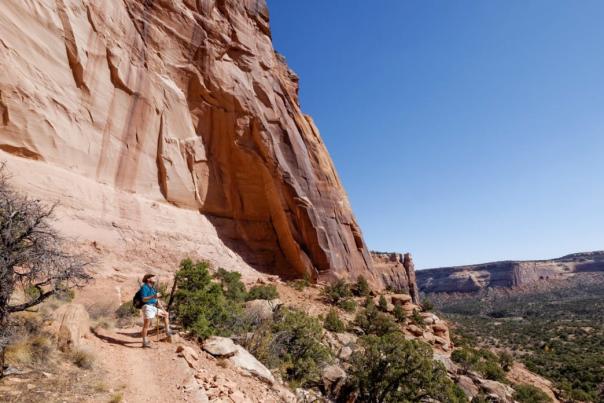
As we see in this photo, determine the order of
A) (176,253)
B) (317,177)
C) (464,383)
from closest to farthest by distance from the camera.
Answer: (464,383) < (176,253) < (317,177)

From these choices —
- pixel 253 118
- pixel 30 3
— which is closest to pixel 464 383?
pixel 253 118

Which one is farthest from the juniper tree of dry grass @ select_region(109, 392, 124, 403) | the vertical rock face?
the vertical rock face

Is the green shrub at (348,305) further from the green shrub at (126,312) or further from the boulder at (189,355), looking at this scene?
the boulder at (189,355)

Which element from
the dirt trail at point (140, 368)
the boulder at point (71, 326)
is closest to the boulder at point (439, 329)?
the dirt trail at point (140, 368)

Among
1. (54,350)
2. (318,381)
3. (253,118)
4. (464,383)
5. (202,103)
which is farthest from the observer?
(253,118)

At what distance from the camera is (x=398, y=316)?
2142 cm

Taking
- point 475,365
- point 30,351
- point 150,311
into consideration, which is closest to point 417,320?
point 475,365

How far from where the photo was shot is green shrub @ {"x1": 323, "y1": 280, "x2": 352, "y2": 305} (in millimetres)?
21484

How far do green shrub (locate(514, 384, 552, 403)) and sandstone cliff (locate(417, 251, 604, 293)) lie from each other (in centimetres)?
12794

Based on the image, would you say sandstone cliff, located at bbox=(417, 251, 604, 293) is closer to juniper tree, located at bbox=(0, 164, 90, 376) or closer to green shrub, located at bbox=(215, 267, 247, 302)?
green shrub, located at bbox=(215, 267, 247, 302)

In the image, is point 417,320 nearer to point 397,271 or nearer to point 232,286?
point 232,286

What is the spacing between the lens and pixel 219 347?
311 inches

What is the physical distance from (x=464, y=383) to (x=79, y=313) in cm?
1681

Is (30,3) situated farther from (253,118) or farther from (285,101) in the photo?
(285,101)
